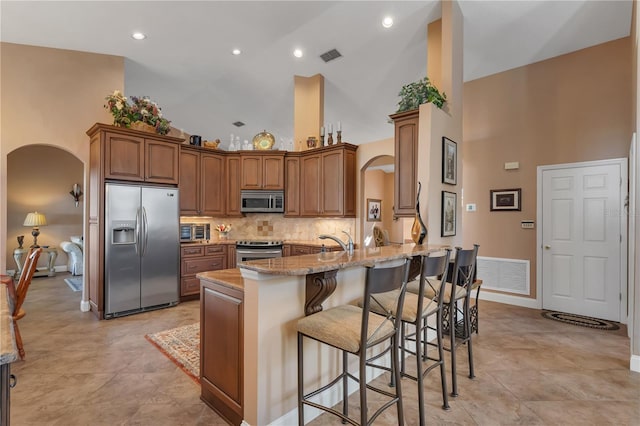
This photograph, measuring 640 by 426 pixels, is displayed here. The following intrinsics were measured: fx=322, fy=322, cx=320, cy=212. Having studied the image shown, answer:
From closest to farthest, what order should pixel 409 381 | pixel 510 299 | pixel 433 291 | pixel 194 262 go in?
pixel 433 291 < pixel 409 381 < pixel 510 299 < pixel 194 262

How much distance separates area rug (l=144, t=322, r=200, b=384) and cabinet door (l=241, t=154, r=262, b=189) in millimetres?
2656

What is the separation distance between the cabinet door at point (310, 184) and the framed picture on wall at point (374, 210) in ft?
16.0

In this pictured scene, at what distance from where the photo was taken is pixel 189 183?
527 cm

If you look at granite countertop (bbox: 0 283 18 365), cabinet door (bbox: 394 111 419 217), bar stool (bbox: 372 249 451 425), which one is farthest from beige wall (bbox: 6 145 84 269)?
bar stool (bbox: 372 249 451 425)

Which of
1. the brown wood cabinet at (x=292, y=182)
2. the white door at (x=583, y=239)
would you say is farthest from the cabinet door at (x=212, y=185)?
the white door at (x=583, y=239)

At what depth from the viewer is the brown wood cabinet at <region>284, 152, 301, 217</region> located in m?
5.80

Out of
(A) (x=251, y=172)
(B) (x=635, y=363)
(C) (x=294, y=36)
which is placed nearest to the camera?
(B) (x=635, y=363)

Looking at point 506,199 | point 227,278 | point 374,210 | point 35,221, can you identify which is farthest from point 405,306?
point 374,210

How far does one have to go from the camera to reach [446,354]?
10.3 ft

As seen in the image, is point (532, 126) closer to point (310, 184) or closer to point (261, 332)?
point (310, 184)

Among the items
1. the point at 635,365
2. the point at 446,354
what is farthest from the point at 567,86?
the point at 446,354

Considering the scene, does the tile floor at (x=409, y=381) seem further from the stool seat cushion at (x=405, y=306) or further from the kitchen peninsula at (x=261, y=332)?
the stool seat cushion at (x=405, y=306)

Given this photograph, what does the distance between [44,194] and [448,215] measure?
822cm

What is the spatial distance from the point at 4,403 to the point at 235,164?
199 inches
